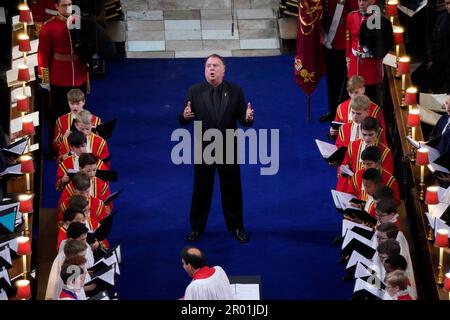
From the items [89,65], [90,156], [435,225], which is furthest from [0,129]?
[435,225]

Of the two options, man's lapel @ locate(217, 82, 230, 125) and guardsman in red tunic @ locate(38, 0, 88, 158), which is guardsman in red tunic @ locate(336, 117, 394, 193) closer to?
man's lapel @ locate(217, 82, 230, 125)

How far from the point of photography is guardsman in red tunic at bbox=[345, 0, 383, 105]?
50.5 ft

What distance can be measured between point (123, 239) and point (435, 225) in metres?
3.25

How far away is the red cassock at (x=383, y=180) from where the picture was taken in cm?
1353

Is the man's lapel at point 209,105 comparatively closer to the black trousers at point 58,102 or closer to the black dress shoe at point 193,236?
the black dress shoe at point 193,236

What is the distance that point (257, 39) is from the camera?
18.5 meters

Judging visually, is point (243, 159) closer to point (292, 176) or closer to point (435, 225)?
point (292, 176)

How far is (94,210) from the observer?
529 inches

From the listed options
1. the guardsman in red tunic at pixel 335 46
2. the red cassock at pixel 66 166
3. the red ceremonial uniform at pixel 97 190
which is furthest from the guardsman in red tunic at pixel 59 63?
the guardsman in red tunic at pixel 335 46

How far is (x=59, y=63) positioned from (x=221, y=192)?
2508 mm

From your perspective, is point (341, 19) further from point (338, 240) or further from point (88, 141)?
point (88, 141)

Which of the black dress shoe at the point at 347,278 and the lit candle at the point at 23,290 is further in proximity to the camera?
the black dress shoe at the point at 347,278

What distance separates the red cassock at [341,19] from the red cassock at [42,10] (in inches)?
121

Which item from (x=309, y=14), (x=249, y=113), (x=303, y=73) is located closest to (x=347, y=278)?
(x=249, y=113)
